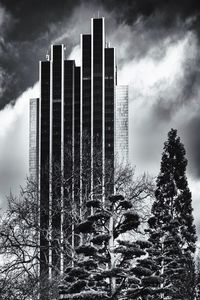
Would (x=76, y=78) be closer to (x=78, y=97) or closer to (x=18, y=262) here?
(x=78, y=97)

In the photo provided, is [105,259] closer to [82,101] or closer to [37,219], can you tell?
[37,219]

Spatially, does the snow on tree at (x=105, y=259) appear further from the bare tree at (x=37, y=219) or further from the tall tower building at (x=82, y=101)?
the tall tower building at (x=82, y=101)

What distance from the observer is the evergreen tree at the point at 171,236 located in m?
23.5

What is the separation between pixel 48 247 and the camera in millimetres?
22359

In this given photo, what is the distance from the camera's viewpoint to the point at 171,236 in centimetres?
3344

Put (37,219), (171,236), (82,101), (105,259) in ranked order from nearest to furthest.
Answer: (105,259) → (37,219) → (171,236) → (82,101)

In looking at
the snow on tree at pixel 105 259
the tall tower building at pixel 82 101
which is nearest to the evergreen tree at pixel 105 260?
the snow on tree at pixel 105 259

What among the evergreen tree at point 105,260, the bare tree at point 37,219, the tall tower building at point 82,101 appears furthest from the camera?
the tall tower building at point 82,101

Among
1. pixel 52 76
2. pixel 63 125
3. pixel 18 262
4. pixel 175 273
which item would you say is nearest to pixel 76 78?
pixel 52 76

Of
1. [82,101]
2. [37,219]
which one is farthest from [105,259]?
[82,101]

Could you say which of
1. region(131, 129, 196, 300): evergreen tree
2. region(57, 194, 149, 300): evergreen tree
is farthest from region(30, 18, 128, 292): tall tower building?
region(57, 194, 149, 300): evergreen tree

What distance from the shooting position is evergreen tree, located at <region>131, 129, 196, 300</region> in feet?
77.2

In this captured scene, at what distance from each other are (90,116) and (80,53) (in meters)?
15.7

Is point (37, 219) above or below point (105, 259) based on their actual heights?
above
